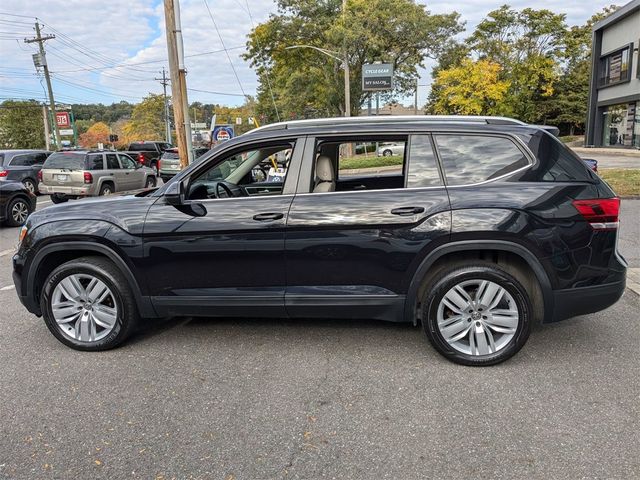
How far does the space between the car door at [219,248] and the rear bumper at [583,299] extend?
200cm

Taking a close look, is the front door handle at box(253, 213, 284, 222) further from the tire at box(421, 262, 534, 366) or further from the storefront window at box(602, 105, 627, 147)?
the storefront window at box(602, 105, 627, 147)

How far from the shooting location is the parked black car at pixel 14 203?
1092cm

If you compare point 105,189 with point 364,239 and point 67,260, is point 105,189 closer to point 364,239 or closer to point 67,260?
point 67,260

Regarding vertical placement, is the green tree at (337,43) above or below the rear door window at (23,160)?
above

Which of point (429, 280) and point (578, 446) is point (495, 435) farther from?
point (429, 280)

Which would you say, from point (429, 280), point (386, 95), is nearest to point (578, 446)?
point (429, 280)

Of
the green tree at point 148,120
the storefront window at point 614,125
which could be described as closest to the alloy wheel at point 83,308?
the storefront window at point 614,125

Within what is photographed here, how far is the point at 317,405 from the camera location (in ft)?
10.5

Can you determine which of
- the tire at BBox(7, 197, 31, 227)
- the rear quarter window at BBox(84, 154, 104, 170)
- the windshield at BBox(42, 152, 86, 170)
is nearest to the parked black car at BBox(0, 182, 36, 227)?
the tire at BBox(7, 197, 31, 227)

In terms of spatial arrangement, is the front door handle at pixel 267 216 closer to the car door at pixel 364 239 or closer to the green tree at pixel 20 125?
the car door at pixel 364 239

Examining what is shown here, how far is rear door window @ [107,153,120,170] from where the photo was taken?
1555 cm

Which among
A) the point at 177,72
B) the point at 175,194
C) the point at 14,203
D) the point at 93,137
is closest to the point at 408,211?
the point at 175,194

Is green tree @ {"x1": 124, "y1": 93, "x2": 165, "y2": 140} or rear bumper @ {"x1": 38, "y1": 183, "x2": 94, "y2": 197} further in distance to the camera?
green tree @ {"x1": 124, "y1": 93, "x2": 165, "y2": 140}

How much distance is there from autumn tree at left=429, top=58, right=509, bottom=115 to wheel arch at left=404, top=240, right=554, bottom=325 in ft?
141
